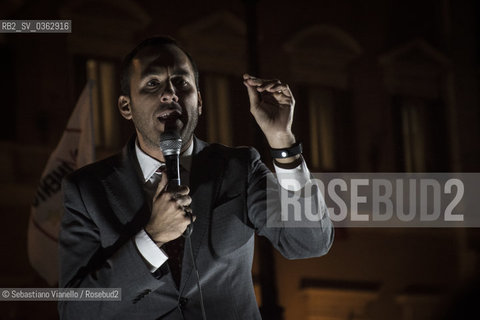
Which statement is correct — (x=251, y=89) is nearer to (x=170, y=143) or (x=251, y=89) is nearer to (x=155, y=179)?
(x=170, y=143)

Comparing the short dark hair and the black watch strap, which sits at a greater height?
the short dark hair

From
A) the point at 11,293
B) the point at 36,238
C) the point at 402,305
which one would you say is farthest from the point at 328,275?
the point at 11,293

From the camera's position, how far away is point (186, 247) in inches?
80.1

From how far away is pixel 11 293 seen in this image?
2.63 meters

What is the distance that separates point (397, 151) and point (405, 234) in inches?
38.9

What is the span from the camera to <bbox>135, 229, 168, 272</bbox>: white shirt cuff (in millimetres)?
1939

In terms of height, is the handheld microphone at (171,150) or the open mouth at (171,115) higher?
the open mouth at (171,115)

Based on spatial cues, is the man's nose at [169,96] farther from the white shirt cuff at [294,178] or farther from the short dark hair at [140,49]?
the white shirt cuff at [294,178]

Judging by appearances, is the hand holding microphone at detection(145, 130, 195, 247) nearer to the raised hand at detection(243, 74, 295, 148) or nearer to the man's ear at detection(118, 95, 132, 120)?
the raised hand at detection(243, 74, 295, 148)

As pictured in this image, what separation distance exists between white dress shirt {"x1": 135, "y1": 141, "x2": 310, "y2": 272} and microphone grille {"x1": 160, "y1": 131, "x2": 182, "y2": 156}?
0.21 m

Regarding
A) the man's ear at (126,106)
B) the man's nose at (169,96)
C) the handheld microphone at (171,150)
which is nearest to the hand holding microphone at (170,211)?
the handheld microphone at (171,150)

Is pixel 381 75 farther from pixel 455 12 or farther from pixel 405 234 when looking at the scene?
pixel 405 234

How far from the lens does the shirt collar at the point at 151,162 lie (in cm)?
223

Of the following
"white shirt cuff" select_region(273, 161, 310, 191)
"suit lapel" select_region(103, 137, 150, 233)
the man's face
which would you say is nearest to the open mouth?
the man's face
